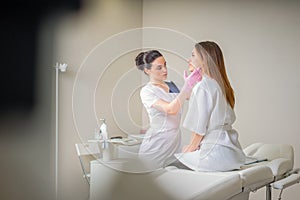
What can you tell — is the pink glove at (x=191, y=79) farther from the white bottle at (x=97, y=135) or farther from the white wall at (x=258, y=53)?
the white wall at (x=258, y=53)

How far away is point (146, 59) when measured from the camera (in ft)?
2.65

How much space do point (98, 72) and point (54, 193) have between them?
1.05 ft

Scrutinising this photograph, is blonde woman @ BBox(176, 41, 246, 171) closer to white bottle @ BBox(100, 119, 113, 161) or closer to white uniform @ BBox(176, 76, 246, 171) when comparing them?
white uniform @ BBox(176, 76, 246, 171)

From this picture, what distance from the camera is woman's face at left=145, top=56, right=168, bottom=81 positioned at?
790mm

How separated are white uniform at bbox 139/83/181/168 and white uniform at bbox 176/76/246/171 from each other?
3cm

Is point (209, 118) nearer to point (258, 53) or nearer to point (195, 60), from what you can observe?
point (195, 60)

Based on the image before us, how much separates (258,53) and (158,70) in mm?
952

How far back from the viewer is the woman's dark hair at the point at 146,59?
0.80 m

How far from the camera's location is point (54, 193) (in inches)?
32.7

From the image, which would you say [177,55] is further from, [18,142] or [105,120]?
[18,142]

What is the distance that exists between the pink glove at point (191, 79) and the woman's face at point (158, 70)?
46 mm

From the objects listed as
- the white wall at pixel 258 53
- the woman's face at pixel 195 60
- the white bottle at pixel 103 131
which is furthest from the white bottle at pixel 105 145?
the white wall at pixel 258 53

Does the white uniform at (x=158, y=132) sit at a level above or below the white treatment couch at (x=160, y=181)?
above

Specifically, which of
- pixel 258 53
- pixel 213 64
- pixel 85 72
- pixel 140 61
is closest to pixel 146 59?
pixel 140 61
